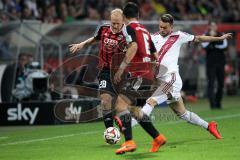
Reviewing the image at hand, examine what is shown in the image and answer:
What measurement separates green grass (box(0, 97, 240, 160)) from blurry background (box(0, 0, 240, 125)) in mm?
1800

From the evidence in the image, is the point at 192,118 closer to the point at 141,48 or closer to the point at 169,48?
the point at 169,48

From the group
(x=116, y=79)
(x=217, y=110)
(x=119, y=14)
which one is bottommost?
(x=217, y=110)

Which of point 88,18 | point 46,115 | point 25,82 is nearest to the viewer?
point 46,115

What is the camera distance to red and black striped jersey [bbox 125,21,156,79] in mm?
11516

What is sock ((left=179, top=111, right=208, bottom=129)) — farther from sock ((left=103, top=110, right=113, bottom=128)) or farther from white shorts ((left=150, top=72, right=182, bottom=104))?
sock ((left=103, top=110, right=113, bottom=128))

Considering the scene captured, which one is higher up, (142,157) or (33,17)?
(33,17)

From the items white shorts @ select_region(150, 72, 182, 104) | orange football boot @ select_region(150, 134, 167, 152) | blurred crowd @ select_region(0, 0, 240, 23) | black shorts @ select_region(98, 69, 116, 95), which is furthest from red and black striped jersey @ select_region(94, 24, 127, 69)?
blurred crowd @ select_region(0, 0, 240, 23)

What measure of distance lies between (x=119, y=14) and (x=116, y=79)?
133 centimetres

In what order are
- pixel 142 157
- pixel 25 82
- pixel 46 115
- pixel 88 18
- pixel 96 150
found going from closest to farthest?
pixel 142 157
pixel 96 150
pixel 46 115
pixel 25 82
pixel 88 18

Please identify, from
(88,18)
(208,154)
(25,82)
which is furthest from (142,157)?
(88,18)

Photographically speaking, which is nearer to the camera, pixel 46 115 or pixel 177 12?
pixel 46 115

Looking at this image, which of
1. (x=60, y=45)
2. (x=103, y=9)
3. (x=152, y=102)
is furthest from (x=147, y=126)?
(x=103, y=9)

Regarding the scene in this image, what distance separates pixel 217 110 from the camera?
2088 centimetres

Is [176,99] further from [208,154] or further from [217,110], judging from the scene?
[217,110]
